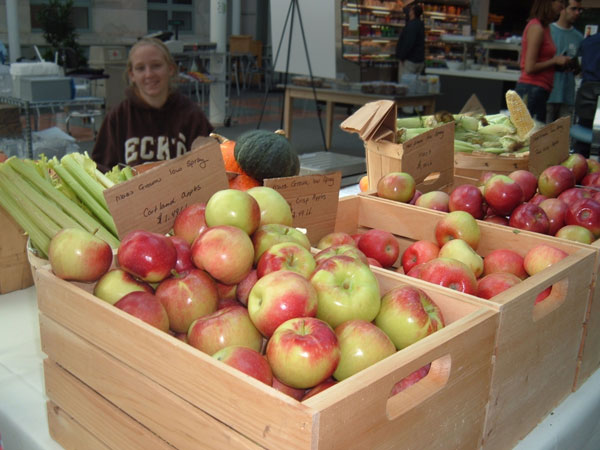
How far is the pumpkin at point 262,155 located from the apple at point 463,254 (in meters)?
0.55

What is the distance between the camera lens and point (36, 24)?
1268cm

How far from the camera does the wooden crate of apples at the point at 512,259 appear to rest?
97 centimetres

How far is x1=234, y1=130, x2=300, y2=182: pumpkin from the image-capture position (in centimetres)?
155

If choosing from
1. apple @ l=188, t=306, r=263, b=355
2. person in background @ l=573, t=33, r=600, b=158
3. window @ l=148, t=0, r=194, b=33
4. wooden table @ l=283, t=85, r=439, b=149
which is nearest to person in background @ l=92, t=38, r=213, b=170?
apple @ l=188, t=306, r=263, b=355

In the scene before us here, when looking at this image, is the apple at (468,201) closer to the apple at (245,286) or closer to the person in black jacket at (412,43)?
the apple at (245,286)

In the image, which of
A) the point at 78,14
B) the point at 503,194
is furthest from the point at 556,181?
the point at 78,14

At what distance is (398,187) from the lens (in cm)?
157

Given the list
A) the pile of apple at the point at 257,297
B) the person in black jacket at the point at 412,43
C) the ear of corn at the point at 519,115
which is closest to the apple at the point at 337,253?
the pile of apple at the point at 257,297

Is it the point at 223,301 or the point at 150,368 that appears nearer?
the point at 150,368

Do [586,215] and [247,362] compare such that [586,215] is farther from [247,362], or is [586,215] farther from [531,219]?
[247,362]

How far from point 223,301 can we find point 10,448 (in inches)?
19.6

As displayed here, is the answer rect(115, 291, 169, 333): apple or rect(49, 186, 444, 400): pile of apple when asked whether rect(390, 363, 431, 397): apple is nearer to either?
rect(49, 186, 444, 400): pile of apple

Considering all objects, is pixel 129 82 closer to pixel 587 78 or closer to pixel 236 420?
pixel 236 420

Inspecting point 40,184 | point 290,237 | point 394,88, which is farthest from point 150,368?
point 394,88
